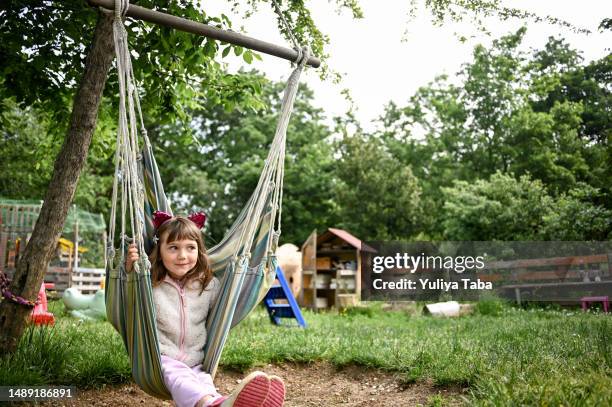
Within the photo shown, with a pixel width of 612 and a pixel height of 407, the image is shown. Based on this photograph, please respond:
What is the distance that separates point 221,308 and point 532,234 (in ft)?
27.5

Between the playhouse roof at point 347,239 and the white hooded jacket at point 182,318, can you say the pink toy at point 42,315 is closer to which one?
the white hooded jacket at point 182,318

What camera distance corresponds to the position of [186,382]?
2170 millimetres

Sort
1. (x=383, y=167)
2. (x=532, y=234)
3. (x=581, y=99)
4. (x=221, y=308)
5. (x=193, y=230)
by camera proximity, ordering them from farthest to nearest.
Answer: (x=581, y=99) < (x=383, y=167) < (x=532, y=234) < (x=193, y=230) < (x=221, y=308)

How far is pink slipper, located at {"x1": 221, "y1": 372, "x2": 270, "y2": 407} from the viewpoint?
1.93 meters

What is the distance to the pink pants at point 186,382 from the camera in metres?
2.10

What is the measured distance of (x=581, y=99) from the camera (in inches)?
601

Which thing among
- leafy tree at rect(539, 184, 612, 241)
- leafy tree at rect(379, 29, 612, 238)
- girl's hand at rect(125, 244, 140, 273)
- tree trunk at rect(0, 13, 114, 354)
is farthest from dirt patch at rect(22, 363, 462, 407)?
leafy tree at rect(379, 29, 612, 238)

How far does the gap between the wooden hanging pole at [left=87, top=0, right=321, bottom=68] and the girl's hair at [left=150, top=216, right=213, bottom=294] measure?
0.88m

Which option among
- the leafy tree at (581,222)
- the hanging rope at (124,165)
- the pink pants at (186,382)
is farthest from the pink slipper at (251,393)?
the leafy tree at (581,222)

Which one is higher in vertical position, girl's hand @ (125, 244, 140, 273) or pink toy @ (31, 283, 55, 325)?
girl's hand @ (125, 244, 140, 273)

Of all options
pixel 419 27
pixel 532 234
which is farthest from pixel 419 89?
pixel 419 27

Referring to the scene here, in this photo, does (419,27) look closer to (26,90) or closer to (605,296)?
(26,90)

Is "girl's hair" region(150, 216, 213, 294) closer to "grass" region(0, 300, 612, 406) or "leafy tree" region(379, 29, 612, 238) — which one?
"grass" region(0, 300, 612, 406)

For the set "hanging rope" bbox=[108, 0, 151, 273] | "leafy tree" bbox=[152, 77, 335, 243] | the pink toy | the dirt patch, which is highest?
"leafy tree" bbox=[152, 77, 335, 243]
